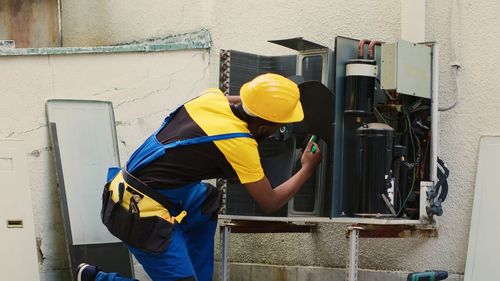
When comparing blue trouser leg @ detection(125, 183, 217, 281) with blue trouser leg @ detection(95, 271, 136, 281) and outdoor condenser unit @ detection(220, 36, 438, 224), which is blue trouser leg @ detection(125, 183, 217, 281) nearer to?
blue trouser leg @ detection(95, 271, 136, 281)

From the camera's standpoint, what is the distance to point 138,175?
4.63 metres

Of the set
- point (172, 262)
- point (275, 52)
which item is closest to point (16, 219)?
point (172, 262)

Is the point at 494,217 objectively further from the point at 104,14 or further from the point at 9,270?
the point at 104,14

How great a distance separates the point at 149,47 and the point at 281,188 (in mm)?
2149

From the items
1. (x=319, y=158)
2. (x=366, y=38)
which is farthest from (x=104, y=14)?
(x=319, y=158)

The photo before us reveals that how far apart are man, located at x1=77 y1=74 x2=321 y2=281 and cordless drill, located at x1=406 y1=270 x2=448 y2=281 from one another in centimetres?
82

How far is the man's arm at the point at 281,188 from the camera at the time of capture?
4.53 m

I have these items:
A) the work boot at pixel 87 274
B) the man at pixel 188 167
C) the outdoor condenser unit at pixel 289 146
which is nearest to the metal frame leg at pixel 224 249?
the outdoor condenser unit at pixel 289 146

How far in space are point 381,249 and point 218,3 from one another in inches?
84.9

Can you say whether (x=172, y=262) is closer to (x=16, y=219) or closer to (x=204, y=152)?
(x=204, y=152)

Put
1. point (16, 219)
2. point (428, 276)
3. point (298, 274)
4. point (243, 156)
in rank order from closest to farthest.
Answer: point (243, 156) < point (428, 276) < point (16, 219) < point (298, 274)

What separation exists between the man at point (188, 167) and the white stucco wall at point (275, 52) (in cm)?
110

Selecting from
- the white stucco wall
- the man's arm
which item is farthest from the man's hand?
the white stucco wall

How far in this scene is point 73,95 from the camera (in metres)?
6.54
